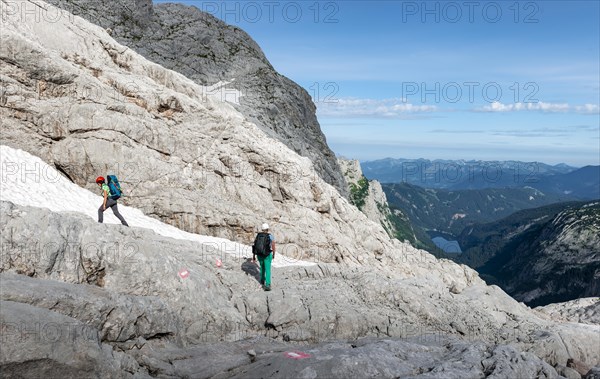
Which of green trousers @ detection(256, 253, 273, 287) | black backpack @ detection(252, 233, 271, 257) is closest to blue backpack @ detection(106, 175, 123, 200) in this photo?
black backpack @ detection(252, 233, 271, 257)

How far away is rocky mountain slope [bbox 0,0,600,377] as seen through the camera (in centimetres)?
1458

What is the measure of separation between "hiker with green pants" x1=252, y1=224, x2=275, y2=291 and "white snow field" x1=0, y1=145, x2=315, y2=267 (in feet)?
18.5

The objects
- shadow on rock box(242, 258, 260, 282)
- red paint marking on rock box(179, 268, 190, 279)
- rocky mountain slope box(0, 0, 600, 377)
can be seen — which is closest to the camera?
rocky mountain slope box(0, 0, 600, 377)

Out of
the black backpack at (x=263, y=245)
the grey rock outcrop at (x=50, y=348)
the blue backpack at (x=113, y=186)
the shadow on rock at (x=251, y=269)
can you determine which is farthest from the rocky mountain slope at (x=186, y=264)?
the blue backpack at (x=113, y=186)

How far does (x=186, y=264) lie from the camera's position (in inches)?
843

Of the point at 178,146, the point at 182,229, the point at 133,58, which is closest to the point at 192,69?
the point at 133,58

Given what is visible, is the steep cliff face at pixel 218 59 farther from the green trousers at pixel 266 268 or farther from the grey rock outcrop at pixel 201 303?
the green trousers at pixel 266 268

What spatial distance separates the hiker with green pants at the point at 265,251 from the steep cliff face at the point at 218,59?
43962mm

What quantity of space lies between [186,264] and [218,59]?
6568 cm

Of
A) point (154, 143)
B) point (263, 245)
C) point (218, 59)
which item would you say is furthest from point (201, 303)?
point (218, 59)

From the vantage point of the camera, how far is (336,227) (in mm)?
42438

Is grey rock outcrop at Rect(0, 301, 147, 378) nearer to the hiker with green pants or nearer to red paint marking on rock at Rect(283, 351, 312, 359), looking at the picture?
red paint marking on rock at Rect(283, 351, 312, 359)

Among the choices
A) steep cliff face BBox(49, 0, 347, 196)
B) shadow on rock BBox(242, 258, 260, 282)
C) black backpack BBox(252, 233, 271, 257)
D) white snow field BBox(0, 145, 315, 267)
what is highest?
steep cliff face BBox(49, 0, 347, 196)

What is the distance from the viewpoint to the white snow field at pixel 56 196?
26062mm
